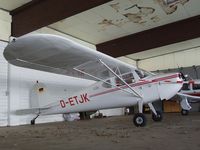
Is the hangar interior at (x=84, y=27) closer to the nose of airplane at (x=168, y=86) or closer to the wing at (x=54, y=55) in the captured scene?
the wing at (x=54, y=55)

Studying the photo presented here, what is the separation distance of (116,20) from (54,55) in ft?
23.0

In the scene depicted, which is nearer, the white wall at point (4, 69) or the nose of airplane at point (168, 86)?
the nose of airplane at point (168, 86)

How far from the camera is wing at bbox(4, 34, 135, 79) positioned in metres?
4.89

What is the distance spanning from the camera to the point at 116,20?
39.8 ft

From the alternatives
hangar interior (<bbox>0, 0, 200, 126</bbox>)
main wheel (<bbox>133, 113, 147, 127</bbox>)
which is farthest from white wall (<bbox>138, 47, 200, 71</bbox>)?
main wheel (<bbox>133, 113, 147, 127</bbox>)

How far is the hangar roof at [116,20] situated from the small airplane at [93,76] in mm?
2979

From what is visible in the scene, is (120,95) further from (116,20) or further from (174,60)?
(174,60)

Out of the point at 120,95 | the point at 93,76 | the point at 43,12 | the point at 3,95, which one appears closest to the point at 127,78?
the point at 120,95

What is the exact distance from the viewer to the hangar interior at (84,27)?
9430mm

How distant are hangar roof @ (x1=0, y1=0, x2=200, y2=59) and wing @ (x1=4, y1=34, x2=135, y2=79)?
2.92 m

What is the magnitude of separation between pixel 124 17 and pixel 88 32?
7.90ft

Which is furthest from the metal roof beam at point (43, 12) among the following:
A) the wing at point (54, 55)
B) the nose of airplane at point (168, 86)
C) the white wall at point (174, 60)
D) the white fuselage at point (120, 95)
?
the white wall at point (174, 60)

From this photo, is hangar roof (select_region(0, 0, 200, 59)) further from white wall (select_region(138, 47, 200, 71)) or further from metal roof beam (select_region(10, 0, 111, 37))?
white wall (select_region(138, 47, 200, 71))

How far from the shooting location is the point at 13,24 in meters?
10.1
